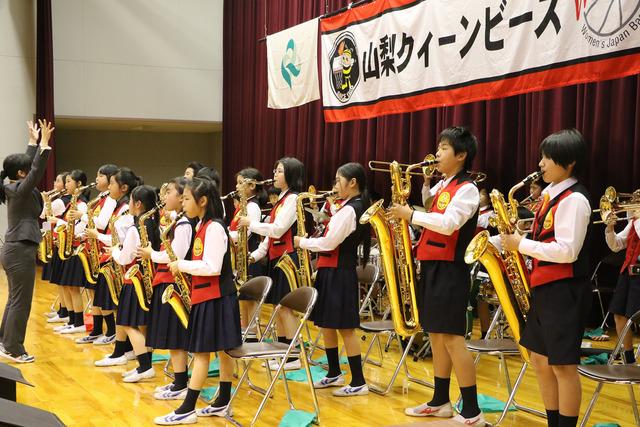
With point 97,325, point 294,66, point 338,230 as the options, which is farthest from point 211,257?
point 294,66

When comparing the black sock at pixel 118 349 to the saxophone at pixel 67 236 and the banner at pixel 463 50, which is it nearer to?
the saxophone at pixel 67 236

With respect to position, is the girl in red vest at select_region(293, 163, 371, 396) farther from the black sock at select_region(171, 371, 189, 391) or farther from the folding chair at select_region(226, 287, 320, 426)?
the black sock at select_region(171, 371, 189, 391)

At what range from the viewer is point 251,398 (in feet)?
16.4

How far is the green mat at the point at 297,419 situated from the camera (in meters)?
4.34

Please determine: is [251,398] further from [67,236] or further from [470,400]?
[67,236]

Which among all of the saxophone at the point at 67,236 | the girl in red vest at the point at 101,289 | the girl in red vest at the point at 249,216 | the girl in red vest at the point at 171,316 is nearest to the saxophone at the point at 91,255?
the girl in red vest at the point at 101,289

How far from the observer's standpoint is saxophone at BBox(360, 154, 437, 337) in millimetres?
4629

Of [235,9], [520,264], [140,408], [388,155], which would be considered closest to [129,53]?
[235,9]

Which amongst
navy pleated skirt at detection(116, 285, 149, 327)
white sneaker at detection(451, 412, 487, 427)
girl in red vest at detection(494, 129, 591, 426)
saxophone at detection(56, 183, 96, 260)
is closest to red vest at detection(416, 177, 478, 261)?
girl in red vest at detection(494, 129, 591, 426)

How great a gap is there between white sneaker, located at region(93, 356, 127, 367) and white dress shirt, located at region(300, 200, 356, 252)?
203 cm

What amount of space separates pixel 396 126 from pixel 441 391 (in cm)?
456

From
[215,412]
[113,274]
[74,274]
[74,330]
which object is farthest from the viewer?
[74,330]

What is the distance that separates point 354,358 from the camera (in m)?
5.05

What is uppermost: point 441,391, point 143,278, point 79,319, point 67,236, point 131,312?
point 67,236
